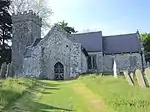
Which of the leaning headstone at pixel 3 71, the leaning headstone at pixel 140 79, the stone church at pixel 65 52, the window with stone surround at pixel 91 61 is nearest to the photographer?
the leaning headstone at pixel 140 79

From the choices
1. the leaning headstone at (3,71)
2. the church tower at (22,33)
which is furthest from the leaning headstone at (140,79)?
the church tower at (22,33)

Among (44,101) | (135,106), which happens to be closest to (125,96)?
(135,106)

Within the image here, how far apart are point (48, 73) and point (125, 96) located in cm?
2738

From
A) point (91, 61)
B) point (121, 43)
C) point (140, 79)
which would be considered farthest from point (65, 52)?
point (140, 79)

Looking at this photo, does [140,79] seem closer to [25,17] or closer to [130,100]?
[130,100]

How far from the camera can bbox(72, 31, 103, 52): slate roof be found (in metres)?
46.4

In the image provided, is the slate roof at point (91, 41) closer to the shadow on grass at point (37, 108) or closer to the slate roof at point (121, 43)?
the slate roof at point (121, 43)

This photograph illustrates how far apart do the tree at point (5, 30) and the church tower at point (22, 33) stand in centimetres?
166

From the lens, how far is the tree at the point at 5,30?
47.6 metres

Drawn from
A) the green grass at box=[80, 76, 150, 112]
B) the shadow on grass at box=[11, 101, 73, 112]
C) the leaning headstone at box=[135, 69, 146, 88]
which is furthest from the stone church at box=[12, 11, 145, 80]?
the shadow on grass at box=[11, 101, 73, 112]

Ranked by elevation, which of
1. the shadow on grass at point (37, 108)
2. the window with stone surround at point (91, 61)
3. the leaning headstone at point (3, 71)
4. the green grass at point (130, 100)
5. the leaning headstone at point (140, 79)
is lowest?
the shadow on grass at point (37, 108)

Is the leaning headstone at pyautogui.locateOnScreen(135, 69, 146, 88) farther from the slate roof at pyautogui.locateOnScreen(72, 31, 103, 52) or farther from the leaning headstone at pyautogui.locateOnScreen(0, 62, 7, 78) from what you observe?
the slate roof at pyautogui.locateOnScreen(72, 31, 103, 52)

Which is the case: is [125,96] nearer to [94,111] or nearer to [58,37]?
[94,111]

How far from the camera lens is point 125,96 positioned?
13164mm
